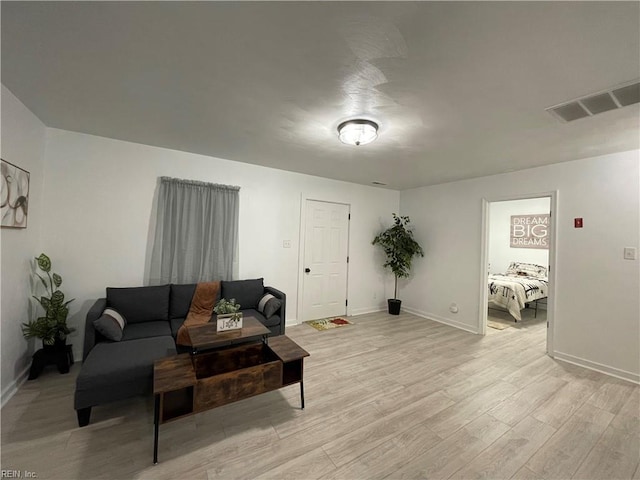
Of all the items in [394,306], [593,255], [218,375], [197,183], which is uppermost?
[197,183]

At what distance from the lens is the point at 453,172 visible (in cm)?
399

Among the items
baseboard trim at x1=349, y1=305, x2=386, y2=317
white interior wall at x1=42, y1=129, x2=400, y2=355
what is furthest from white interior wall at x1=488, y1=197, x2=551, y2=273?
white interior wall at x1=42, y1=129, x2=400, y2=355

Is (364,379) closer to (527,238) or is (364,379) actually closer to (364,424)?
(364,424)

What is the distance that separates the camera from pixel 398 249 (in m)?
5.01

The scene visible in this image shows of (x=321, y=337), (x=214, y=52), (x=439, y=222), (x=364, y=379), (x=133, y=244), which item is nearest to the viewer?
(x=214, y=52)

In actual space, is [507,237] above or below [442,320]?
above

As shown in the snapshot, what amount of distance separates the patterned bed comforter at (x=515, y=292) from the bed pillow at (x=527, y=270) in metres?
0.41

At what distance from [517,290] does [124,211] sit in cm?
628

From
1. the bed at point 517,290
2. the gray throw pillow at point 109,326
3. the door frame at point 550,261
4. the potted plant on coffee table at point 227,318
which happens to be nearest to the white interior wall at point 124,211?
the gray throw pillow at point 109,326

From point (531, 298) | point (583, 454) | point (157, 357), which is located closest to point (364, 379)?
point (583, 454)

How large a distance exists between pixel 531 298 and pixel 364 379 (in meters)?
4.16

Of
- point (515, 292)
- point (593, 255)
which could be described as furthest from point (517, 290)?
point (593, 255)

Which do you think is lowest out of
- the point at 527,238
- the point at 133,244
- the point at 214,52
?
the point at 133,244

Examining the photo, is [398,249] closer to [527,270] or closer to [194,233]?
[527,270]
